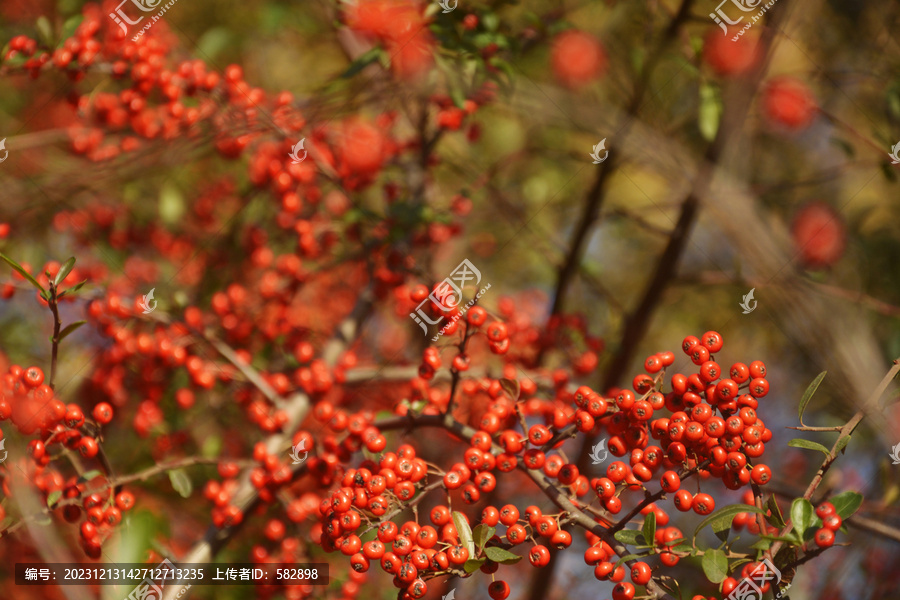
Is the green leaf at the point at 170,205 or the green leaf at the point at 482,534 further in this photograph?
the green leaf at the point at 170,205

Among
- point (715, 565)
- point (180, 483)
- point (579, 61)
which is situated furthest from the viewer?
point (579, 61)

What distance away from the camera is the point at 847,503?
5.27 ft

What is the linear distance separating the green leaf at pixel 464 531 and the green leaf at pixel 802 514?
2.79 feet

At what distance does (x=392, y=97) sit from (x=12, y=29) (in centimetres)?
256

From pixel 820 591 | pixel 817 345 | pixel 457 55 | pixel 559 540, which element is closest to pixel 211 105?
pixel 457 55

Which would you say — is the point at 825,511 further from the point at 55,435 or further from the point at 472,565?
the point at 55,435

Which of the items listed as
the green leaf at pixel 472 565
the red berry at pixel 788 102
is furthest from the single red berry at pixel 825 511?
the red berry at pixel 788 102

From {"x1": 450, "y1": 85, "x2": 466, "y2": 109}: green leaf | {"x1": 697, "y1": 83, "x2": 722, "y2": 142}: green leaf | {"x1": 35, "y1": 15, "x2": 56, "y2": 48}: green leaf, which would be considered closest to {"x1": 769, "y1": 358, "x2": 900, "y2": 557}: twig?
{"x1": 697, "y1": 83, "x2": 722, "y2": 142}: green leaf

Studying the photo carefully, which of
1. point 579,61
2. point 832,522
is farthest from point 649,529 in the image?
point 579,61

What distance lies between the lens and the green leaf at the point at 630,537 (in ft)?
5.19

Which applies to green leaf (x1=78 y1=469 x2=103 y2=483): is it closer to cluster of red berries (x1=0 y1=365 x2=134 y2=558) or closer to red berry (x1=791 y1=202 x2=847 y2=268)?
cluster of red berries (x1=0 y1=365 x2=134 y2=558)

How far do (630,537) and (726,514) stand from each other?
0.87ft

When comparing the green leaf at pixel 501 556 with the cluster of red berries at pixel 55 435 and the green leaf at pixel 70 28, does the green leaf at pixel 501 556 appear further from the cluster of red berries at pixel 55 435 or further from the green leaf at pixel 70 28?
the green leaf at pixel 70 28

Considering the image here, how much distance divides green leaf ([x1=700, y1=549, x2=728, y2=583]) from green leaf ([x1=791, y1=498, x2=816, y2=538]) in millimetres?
200
